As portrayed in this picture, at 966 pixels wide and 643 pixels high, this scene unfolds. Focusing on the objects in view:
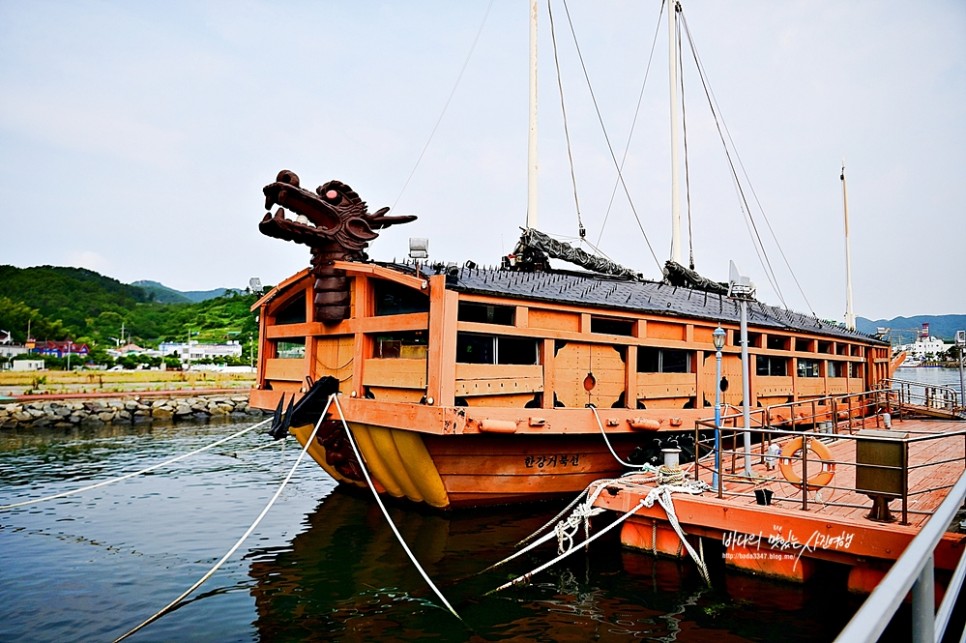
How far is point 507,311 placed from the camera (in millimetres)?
10875

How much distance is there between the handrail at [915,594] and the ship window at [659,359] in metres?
10.1

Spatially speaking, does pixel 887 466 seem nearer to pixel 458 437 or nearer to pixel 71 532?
pixel 458 437

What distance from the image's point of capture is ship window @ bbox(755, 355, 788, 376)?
15.4 meters

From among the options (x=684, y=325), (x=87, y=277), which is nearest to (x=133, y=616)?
(x=684, y=325)

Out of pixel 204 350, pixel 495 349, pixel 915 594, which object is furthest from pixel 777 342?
pixel 204 350

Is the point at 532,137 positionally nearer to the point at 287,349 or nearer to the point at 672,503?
the point at 287,349

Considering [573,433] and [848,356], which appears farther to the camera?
[848,356]

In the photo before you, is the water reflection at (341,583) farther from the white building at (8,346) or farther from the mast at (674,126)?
the white building at (8,346)

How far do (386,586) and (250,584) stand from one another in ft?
6.08

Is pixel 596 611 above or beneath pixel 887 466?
beneath

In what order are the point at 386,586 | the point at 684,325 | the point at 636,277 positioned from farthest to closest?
the point at 636,277 → the point at 684,325 → the point at 386,586

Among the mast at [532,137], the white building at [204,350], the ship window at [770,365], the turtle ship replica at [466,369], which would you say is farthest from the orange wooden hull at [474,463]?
the white building at [204,350]

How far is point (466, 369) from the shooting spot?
9.74 meters

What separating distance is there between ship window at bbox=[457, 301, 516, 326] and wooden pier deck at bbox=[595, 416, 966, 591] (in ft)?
10.5
